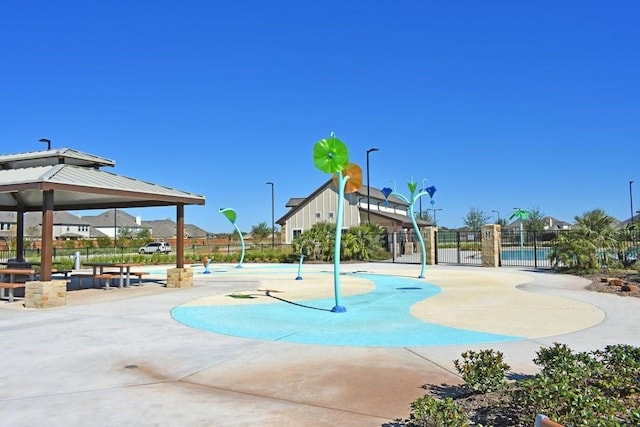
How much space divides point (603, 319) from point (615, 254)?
11.6m

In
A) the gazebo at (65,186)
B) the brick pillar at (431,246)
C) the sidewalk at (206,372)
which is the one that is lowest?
the sidewalk at (206,372)

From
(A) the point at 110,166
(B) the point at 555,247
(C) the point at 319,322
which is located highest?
(A) the point at 110,166

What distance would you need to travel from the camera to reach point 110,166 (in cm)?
1608

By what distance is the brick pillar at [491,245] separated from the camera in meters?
24.8

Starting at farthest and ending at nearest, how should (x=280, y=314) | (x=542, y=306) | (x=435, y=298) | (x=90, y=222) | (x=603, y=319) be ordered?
(x=90, y=222), (x=435, y=298), (x=542, y=306), (x=280, y=314), (x=603, y=319)

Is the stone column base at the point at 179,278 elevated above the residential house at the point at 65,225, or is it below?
below

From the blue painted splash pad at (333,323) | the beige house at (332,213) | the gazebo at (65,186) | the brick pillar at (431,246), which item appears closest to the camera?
the blue painted splash pad at (333,323)

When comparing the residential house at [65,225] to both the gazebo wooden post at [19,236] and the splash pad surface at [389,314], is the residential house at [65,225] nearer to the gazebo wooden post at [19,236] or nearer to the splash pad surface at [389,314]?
the gazebo wooden post at [19,236]

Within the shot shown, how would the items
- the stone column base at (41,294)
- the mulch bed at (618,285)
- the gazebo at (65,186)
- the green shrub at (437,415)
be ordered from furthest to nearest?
the mulch bed at (618,285) → the gazebo at (65,186) → the stone column base at (41,294) → the green shrub at (437,415)

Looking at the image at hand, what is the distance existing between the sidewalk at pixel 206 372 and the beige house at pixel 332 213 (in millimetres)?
36123

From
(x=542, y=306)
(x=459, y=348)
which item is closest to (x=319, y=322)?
(x=459, y=348)

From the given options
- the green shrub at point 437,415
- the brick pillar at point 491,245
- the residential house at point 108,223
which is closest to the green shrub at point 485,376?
the green shrub at point 437,415

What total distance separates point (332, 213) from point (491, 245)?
25.1 m

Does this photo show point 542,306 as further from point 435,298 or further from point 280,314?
point 280,314
